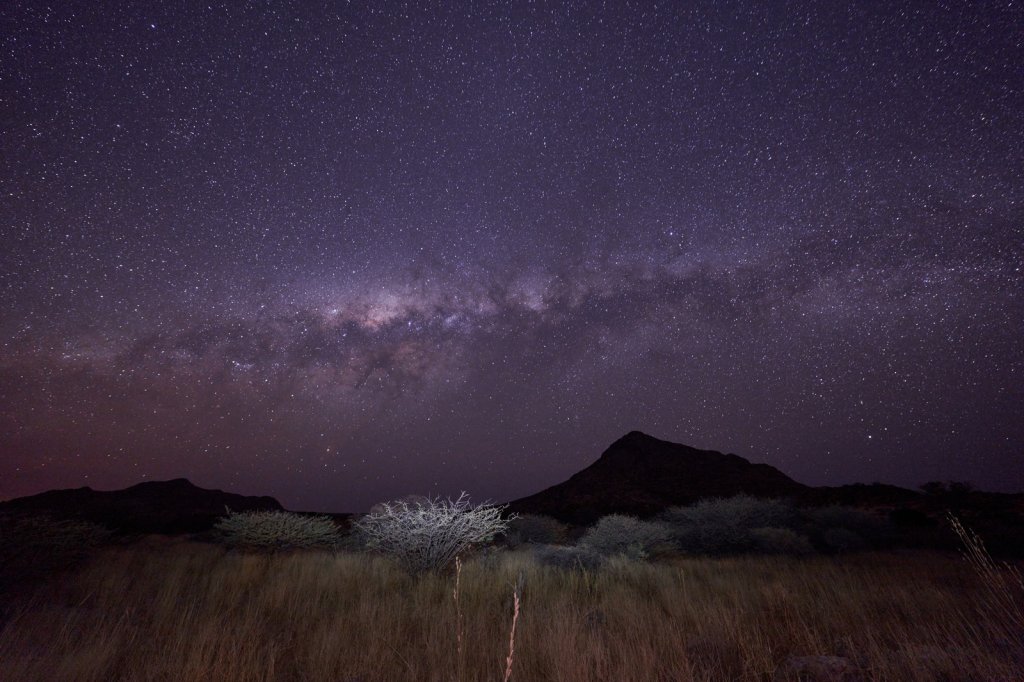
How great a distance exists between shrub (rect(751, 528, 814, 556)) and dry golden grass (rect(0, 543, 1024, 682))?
329cm

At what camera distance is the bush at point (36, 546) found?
670 centimetres

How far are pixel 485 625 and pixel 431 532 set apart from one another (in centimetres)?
413

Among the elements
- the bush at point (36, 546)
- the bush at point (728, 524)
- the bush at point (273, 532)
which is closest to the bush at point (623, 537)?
the bush at point (728, 524)

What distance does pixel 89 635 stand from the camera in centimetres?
420

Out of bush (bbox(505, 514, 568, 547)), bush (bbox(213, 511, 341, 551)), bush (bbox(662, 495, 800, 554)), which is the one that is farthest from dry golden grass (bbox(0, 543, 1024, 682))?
bush (bbox(505, 514, 568, 547))

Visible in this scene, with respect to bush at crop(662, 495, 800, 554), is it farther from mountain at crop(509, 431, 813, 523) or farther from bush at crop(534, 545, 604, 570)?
mountain at crop(509, 431, 813, 523)

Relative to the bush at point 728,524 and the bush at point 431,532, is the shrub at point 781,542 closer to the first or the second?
the bush at point 728,524

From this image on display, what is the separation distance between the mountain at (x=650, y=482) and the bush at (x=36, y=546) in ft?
90.2

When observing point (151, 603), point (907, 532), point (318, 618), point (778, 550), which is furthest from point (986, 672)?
point (907, 532)

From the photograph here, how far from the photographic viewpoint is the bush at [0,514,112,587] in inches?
264

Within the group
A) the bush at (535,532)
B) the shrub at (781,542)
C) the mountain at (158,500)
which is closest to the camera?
the shrub at (781,542)

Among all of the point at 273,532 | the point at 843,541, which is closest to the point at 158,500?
the point at 273,532

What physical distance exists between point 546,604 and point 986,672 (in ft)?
14.3

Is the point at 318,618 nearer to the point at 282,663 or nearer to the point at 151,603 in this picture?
the point at 282,663
